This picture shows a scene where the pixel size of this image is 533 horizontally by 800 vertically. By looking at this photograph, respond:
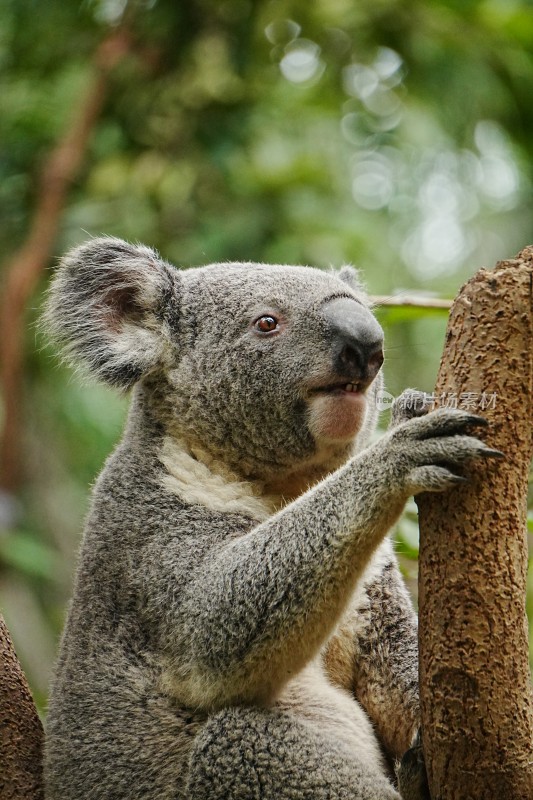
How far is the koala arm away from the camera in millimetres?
2867

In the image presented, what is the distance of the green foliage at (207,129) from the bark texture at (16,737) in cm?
345

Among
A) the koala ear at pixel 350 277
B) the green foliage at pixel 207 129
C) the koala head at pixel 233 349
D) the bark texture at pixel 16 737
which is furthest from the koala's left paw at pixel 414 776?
the green foliage at pixel 207 129

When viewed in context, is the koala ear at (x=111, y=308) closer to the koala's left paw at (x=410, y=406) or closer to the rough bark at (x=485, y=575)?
the koala's left paw at (x=410, y=406)

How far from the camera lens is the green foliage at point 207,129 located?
7.76m

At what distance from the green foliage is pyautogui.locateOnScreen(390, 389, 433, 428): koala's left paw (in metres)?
3.89

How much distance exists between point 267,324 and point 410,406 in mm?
965

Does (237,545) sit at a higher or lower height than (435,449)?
lower

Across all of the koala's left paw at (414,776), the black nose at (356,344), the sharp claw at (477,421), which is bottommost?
the koala's left paw at (414,776)

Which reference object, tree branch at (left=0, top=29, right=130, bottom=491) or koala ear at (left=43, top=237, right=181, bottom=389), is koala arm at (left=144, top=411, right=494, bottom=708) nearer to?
koala ear at (left=43, top=237, right=181, bottom=389)

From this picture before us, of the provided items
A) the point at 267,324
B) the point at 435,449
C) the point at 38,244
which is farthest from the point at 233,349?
the point at 38,244

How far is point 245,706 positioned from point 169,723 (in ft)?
1.00

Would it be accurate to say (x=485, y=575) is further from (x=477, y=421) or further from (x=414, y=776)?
(x=414, y=776)

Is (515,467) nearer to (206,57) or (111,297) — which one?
(111,297)

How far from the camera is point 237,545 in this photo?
10.8 feet
